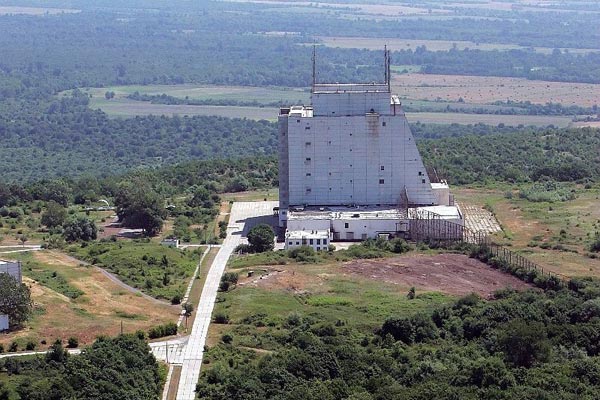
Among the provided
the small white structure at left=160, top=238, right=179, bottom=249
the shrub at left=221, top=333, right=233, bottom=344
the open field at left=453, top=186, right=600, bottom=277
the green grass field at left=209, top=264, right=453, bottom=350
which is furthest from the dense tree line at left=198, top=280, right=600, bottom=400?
the small white structure at left=160, top=238, right=179, bottom=249

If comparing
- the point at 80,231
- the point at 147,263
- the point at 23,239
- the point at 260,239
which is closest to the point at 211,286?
the point at 147,263

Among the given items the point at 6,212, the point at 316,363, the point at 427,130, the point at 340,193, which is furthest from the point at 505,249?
the point at 427,130

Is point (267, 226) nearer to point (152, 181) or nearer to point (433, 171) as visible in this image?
point (433, 171)

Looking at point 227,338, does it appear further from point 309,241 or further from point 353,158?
point 353,158

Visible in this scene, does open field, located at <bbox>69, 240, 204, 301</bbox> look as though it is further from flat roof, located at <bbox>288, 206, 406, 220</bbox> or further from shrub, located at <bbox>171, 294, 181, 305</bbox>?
flat roof, located at <bbox>288, 206, 406, 220</bbox>

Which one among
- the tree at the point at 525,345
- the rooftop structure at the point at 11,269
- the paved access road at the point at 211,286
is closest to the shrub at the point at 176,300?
the paved access road at the point at 211,286
